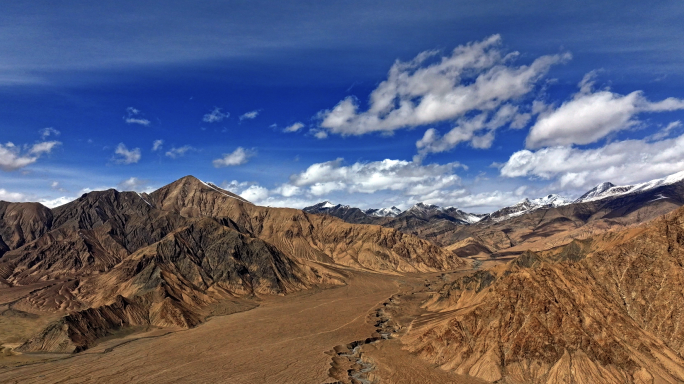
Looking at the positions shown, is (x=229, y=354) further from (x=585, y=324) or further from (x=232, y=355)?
(x=585, y=324)

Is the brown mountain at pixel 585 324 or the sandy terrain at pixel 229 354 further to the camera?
the sandy terrain at pixel 229 354

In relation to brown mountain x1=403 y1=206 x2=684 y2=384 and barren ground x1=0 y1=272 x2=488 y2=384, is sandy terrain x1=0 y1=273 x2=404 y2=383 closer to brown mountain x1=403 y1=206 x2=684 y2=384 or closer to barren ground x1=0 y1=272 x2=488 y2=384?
barren ground x1=0 y1=272 x2=488 y2=384

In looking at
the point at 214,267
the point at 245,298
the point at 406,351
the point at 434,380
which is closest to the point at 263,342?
the point at 406,351

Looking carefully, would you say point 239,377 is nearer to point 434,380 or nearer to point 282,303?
point 434,380

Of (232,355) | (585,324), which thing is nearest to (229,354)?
(232,355)

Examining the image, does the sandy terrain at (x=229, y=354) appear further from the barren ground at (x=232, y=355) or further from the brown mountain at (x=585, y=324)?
the brown mountain at (x=585, y=324)

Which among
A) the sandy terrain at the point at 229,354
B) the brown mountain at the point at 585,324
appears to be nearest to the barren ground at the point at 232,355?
the sandy terrain at the point at 229,354

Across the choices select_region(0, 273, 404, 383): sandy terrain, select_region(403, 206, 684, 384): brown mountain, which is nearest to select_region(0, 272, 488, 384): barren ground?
select_region(0, 273, 404, 383): sandy terrain
